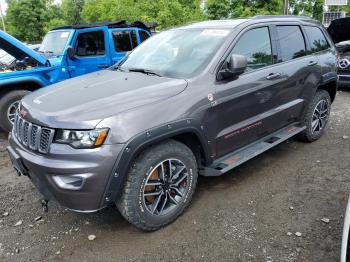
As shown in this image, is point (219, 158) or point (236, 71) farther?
point (219, 158)

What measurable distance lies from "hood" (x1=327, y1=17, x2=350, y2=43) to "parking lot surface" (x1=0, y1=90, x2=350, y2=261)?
533 centimetres

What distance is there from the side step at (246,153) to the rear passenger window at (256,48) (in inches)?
35.5

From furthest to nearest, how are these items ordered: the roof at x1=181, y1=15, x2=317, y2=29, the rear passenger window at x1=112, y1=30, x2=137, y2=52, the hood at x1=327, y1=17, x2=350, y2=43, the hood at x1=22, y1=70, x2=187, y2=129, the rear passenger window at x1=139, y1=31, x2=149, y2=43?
the hood at x1=327, y1=17, x2=350, y2=43 → the rear passenger window at x1=139, y1=31, x2=149, y2=43 → the rear passenger window at x1=112, y1=30, x2=137, y2=52 → the roof at x1=181, y1=15, x2=317, y2=29 → the hood at x1=22, y1=70, x2=187, y2=129

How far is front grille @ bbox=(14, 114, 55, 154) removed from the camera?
2.83 metres

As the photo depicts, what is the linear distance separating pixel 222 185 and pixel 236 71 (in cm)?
139

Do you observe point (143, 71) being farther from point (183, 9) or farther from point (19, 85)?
point (183, 9)

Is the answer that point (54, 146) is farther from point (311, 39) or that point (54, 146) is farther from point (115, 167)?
point (311, 39)

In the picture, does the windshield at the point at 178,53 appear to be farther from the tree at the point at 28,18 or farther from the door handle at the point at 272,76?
the tree at the point at 28,18

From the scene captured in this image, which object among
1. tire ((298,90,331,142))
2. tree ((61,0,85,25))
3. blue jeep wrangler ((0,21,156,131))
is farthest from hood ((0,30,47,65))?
tree ((61,0,85,25))

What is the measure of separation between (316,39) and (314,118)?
3.81 ft

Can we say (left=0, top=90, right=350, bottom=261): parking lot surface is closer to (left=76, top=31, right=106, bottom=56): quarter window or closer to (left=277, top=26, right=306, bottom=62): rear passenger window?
(left=277, top=26, right=306, bottom=62): rear passenger window

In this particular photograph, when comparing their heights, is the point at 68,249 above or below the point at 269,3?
below

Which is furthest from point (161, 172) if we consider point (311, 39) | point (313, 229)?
point (311, 39)

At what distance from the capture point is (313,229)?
126 inches
